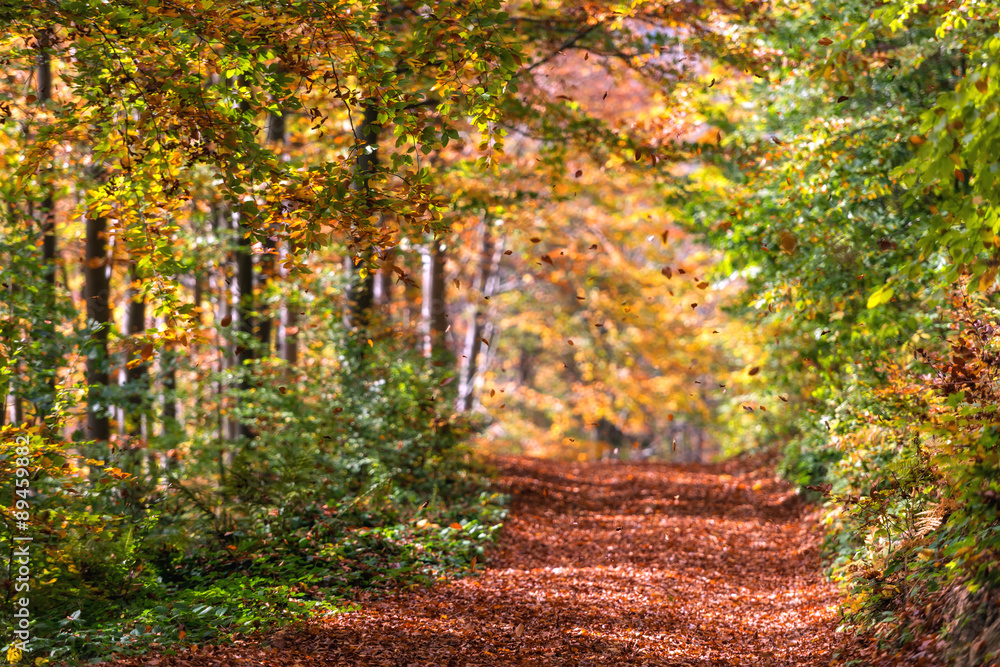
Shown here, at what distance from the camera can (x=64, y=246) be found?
34.0 feet

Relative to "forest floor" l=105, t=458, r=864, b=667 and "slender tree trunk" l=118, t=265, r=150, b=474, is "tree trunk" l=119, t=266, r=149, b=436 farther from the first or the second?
"forest floor" l=105, t=458, r=864, b=667

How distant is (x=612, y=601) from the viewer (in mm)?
5777

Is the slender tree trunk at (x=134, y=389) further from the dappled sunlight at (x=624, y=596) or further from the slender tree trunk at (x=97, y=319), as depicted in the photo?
the dappled sunlight at (x=624, y=596)

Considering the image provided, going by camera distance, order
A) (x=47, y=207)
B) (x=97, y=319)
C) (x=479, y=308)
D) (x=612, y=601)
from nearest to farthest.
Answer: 1. (x=612, y=601)
2. (x=47, y=207)
3. (x=97, y=319)
4. (x=479, y=308)

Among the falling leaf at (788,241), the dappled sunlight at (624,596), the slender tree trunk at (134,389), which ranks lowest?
the dappled sunlight at (624,596)

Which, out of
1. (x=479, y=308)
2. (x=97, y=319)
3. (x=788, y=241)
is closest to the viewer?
(x=788, y=241)

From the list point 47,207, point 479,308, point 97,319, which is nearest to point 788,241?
point 97,319

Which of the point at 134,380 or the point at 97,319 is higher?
the point at 97,319

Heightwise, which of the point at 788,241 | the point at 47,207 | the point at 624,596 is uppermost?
the point at 47,207

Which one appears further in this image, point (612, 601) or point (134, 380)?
point (134, 380)

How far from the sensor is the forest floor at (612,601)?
4.64 meters

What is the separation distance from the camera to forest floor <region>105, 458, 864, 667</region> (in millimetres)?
4641

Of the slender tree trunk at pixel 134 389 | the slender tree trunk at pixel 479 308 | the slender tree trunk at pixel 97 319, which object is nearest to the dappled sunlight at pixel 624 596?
the slender tree trunk at pixel 134 389

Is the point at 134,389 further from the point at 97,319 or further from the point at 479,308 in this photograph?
the point at 479,308
